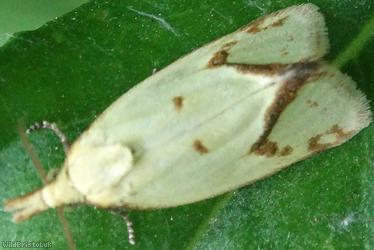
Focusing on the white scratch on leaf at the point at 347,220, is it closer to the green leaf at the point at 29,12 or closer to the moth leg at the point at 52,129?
the moth leg at the point at 52,129

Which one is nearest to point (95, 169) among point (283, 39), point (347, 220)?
point (283, 39)

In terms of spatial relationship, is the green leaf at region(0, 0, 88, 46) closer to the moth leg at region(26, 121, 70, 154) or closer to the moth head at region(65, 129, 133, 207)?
the moth leg at region(26, 121, 70, 154)

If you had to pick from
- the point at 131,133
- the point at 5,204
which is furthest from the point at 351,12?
the point at 5,204

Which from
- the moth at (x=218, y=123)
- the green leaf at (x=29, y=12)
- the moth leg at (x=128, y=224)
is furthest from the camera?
the green leaf at (x=29, y=12)

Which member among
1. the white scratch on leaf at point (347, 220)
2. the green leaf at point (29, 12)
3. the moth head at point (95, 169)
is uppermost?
the green leaf at point (29, 12)

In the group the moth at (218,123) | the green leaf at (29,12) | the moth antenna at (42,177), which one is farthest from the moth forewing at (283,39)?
the moth antenna at (42,177)

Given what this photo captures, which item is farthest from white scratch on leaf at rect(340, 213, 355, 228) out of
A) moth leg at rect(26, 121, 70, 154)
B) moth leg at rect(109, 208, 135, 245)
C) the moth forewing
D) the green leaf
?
the green leaf

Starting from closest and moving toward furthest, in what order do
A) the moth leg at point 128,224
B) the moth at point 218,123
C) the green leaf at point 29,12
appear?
the moth at point 218,123 → the moth leg at point 128,224 → the green leaf at point 29,12

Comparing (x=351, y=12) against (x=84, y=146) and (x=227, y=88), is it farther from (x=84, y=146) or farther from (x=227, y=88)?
(x=84, y=146)
